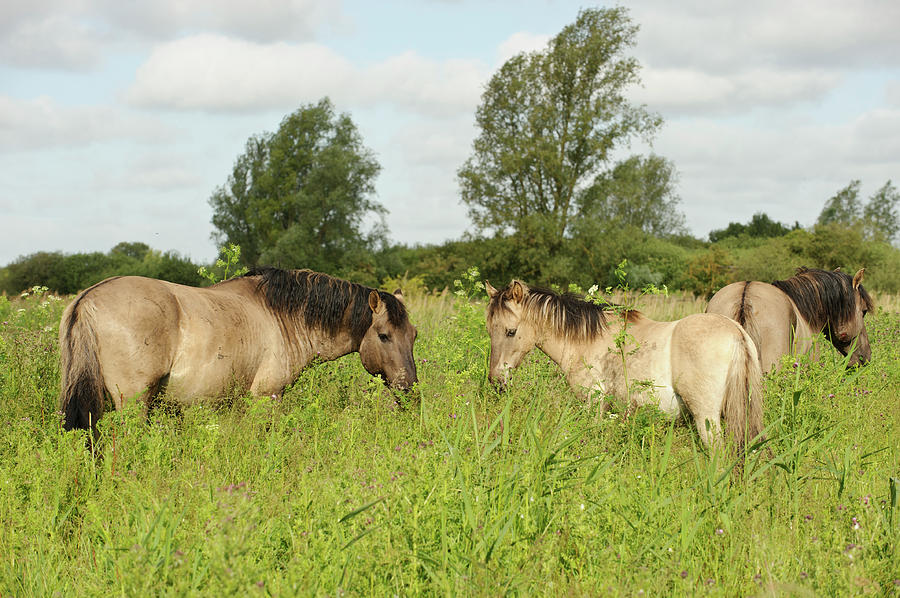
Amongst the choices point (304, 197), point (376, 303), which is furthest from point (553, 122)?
point (376, 303)

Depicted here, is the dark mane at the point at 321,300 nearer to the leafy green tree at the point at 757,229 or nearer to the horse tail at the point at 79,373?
the horse tail at the point at 79,373

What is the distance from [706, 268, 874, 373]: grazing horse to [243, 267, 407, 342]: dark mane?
374cm

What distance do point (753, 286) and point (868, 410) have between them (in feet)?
5.86

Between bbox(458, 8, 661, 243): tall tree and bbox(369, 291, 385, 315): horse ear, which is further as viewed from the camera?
bbox(458, 8, 661, 243): tall tree

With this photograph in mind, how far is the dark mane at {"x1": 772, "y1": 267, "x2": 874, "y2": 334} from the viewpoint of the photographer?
7.87 meters

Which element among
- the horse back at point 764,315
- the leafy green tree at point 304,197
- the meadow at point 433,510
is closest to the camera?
the meadow at point 433,510

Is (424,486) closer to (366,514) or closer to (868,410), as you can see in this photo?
(366,514)

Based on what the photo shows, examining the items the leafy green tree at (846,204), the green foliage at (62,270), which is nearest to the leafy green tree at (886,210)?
the leafy green tree at (846,204)

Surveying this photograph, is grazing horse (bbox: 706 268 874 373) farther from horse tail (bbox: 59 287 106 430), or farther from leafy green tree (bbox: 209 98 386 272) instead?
leafy green tree (bbox: 209 98 386 272)

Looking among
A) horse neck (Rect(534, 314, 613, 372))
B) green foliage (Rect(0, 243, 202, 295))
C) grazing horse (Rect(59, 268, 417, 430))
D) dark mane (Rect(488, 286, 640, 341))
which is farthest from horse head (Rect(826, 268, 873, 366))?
green foliage (Rect(0, 243, 202, 295))

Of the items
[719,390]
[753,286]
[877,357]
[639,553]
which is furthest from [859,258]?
[639,553]

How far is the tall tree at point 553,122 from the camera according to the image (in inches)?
1294

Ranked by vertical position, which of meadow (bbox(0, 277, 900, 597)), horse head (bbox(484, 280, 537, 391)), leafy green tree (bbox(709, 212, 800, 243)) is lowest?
meadow (bbox(0, 277, 900, 597))

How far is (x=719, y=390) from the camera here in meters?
4.99
